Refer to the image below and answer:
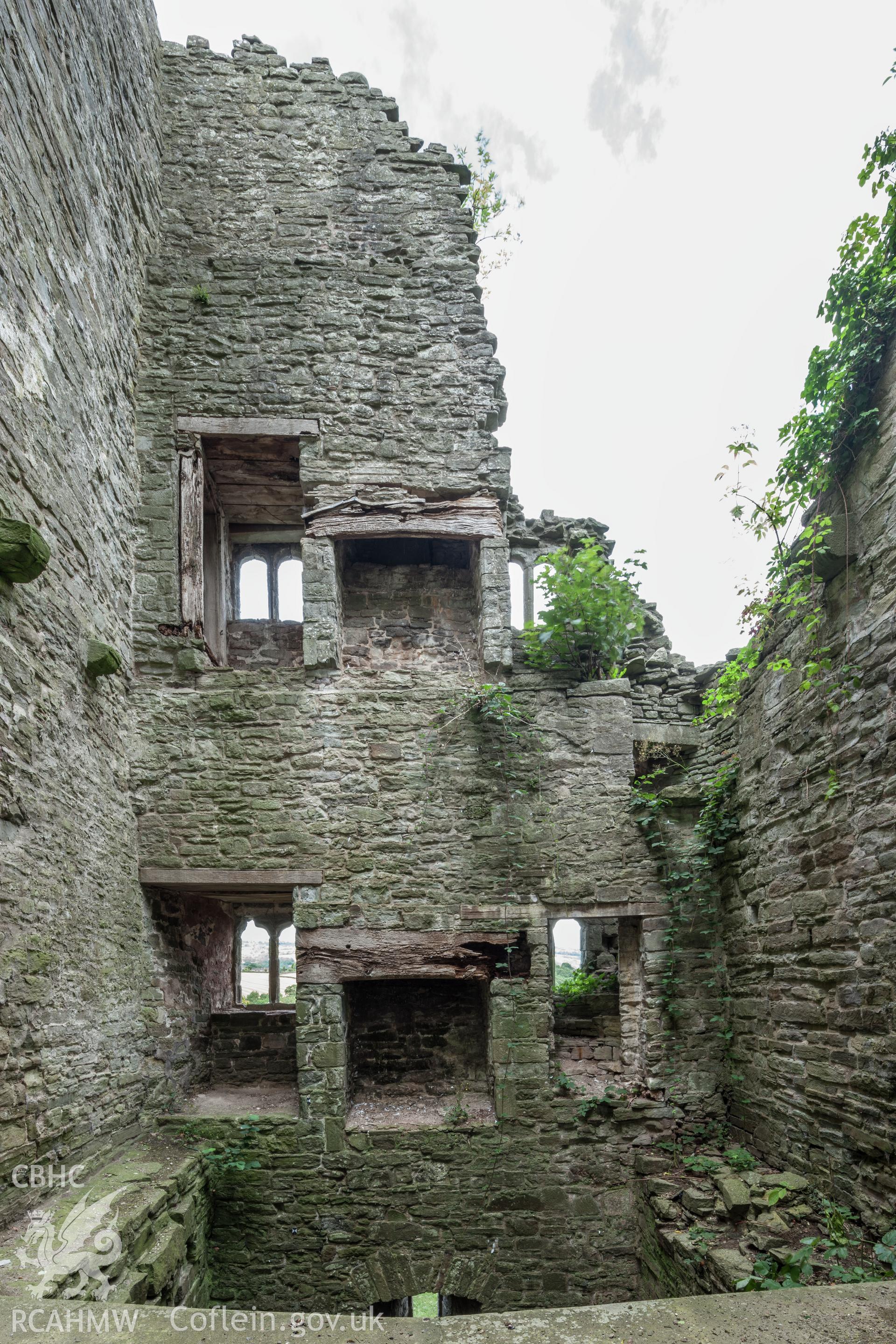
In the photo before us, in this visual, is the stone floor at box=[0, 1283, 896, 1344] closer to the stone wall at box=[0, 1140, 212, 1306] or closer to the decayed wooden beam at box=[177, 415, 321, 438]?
the stone wall at box=[0, 1140, 212, 1306]

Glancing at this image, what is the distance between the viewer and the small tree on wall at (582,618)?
244 inches

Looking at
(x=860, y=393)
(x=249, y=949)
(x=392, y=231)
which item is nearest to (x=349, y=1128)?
(x=860, y=393)

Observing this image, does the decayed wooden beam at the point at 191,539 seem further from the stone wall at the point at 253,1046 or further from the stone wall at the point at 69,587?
the stone wall at the point at 253,1046

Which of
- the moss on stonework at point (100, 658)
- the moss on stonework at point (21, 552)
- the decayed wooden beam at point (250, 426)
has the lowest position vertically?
the moss on stonework at point (100, 658)

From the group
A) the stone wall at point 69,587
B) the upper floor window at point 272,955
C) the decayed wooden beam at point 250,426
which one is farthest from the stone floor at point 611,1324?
the decayed wooden beam at point 250,426

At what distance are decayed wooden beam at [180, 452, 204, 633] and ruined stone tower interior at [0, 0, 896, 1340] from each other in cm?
4

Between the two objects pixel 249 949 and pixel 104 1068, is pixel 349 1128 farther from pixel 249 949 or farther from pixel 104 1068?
pixel 249 949

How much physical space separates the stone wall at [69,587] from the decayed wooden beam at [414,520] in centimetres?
162

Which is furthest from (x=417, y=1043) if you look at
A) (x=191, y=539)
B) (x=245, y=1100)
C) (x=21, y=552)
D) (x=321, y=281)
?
(x=321, y=281)

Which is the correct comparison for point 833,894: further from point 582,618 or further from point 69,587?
point 69,587

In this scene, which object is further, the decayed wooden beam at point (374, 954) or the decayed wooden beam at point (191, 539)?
the decayed wooden beam at point (191, 539)

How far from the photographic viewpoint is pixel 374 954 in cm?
562

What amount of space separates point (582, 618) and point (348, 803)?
7.94ft

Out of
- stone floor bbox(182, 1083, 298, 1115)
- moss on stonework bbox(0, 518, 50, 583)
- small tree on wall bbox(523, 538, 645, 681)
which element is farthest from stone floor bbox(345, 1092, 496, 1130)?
moss on stonework bbox(0, 518, 50, 583)
